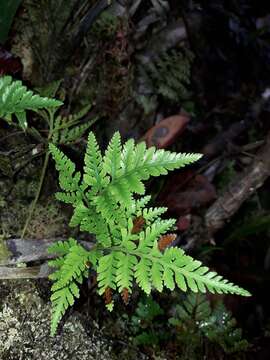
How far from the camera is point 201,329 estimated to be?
259cm

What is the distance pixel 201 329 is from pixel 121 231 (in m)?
1.02

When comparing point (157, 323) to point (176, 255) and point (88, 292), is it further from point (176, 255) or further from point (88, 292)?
point (176, 255)

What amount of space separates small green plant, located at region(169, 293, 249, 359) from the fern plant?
2.35ft

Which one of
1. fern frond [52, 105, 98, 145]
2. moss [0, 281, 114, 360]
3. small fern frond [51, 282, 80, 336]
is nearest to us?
small fern frond [51, 282, 80, 336]

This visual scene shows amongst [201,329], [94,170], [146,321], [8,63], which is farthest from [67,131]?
[201,329]

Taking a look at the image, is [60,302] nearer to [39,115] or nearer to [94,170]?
[94,170]

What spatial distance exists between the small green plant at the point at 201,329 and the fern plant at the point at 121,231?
72cm

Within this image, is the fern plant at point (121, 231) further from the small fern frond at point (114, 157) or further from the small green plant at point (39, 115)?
the small green plant at point (39, 115)

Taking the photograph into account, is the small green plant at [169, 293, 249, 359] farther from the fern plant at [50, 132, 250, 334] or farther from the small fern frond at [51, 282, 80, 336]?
the small fern frond at [51, 282, 80, 336]

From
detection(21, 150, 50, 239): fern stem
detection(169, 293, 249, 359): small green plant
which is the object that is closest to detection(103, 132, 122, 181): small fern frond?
detection(21, 150, 50, 239): fern stem

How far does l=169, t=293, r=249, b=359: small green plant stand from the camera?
244 centimetres

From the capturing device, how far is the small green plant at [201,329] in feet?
8.02

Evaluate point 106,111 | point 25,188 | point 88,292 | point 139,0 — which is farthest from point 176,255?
point 139,0

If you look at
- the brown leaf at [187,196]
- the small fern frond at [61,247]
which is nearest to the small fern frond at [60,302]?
the small fern frond at [61,247]
